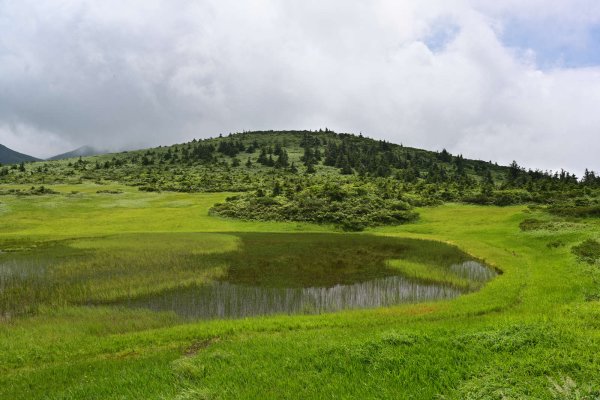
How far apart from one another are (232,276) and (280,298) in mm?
7468

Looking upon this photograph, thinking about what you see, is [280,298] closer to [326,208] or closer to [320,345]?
[320,345]

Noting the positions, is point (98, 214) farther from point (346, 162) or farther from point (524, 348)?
point (346, 162)

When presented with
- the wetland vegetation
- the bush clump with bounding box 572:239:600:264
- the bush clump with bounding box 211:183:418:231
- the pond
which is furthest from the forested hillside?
the bush clump with bounding box 572:239:600:264

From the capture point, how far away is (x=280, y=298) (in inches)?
1024

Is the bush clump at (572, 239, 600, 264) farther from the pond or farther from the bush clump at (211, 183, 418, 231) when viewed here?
the bush clump at (211, 183, 418, 231)

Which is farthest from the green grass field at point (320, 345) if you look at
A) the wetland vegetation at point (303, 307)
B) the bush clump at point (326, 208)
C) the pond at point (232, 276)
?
the bush clump at point (326, 208)

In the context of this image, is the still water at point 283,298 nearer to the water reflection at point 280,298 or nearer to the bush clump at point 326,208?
the water reflection at point 280,298

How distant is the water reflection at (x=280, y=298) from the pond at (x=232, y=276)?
0.06m

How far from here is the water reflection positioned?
2364 centimetres

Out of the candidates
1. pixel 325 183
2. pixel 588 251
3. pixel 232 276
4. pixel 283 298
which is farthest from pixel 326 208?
pixel 283 298

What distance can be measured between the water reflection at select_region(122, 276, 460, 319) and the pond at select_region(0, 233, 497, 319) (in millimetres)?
65

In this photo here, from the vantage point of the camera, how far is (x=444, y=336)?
619 inches

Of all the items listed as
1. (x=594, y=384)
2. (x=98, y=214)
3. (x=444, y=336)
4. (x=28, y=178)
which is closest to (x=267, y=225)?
(x=98, y=214)

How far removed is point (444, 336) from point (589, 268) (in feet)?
61.0
